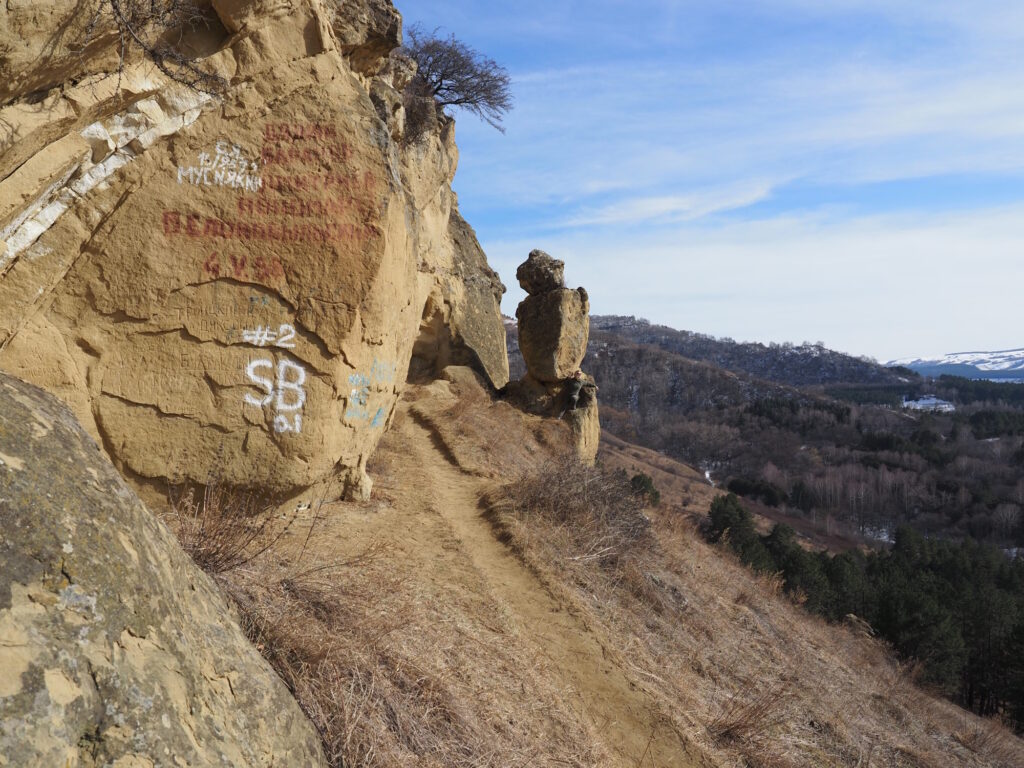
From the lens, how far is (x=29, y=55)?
9.37 ft

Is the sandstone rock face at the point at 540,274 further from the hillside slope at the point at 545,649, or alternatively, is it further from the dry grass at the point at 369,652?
the dry grass at the point at 369,652

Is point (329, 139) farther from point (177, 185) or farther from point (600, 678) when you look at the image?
point (600, 678)

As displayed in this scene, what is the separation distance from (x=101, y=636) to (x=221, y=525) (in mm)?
2113

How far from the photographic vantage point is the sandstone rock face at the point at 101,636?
1765 millimetres

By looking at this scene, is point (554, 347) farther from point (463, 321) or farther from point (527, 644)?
point (527, 644)

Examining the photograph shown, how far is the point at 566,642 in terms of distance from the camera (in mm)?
5715

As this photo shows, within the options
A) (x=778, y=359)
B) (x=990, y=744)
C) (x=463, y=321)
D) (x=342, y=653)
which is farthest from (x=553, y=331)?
(x=778, y=359)

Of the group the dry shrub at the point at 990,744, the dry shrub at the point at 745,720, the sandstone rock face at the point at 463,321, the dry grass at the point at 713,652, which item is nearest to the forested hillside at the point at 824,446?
the dry shrub at the point at 990,744

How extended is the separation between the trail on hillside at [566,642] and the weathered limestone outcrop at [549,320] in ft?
25.7

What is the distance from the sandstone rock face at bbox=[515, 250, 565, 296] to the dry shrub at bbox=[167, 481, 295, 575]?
39.2 feet

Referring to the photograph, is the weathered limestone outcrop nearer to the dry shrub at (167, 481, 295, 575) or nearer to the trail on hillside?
the trail on hillside

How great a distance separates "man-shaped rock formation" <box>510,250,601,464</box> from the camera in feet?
51.7

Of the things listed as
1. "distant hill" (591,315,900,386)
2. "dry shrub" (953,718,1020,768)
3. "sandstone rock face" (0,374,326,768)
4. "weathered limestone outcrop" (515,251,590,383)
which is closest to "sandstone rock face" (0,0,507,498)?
"sandstone rock face" (0,374,326,768)

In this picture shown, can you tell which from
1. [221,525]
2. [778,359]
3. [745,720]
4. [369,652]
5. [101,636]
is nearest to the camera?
[101,636]
